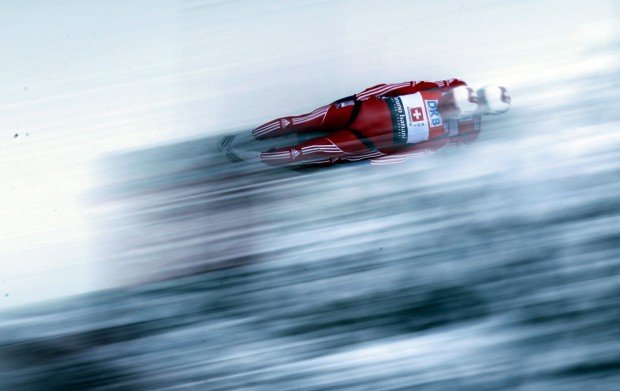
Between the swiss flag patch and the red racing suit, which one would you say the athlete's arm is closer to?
the red racing suit

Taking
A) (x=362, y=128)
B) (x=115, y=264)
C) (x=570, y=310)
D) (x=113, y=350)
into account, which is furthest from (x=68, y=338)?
(x=570, y=310)

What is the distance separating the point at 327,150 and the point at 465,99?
75 cm

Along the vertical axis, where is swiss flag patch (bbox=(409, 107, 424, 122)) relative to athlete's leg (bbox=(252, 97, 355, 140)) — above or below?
below

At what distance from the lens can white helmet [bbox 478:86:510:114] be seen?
289 centimetres

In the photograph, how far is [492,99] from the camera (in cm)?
289

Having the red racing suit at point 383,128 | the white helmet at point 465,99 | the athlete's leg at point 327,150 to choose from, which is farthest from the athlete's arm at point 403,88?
the athlete's leg at point 327,150

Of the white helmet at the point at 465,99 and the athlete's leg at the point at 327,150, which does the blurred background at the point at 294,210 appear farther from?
the white helmet at the point at 465,99

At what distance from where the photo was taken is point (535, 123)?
10.4 feet

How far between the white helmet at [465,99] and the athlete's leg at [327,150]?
0.50m

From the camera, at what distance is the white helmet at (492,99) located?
9.48 feet

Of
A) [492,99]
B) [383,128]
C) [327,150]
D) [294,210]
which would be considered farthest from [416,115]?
[294,210]

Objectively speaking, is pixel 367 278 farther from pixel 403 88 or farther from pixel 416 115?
pixel 403 88

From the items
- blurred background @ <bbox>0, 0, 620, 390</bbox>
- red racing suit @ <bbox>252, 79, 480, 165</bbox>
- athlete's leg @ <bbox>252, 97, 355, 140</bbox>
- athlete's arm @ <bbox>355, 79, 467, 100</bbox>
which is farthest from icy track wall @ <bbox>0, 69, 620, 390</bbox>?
athlete's arm @ <bbox>355, 79, 467, 100</bbox>

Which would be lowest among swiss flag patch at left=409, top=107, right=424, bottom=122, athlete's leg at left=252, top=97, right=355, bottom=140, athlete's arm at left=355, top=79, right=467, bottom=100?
swiss flag patch at left=409, top=107, right=424, bottom=122
